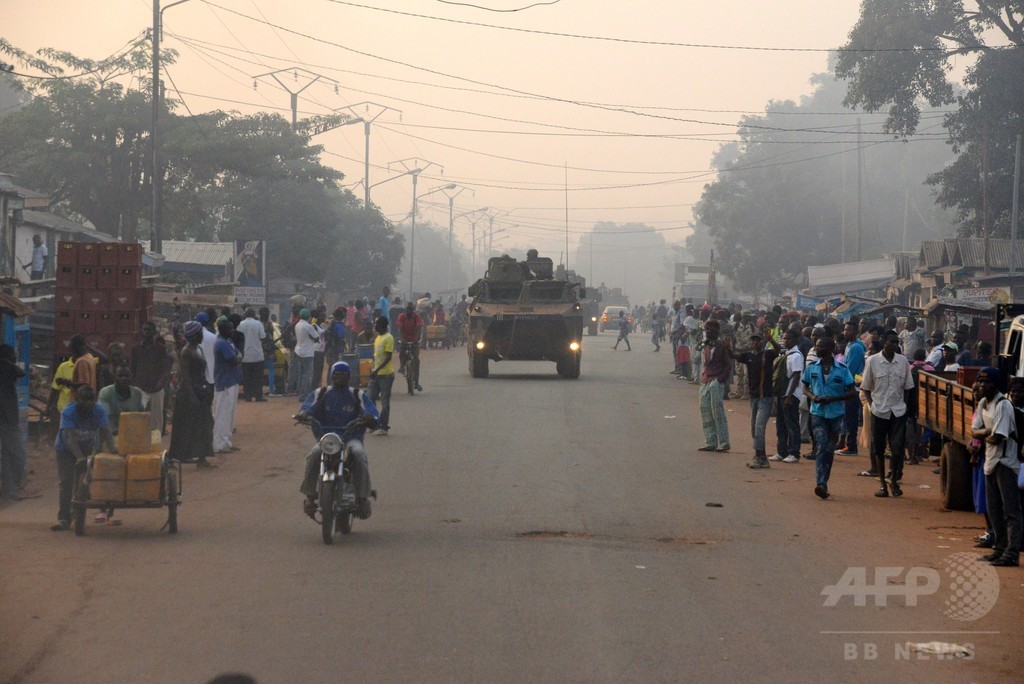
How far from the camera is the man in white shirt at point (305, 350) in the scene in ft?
72.1

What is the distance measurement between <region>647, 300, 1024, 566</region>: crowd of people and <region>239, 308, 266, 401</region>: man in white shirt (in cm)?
821

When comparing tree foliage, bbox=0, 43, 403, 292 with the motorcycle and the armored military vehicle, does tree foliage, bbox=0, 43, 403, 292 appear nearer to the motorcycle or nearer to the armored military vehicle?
the armored military vehicle

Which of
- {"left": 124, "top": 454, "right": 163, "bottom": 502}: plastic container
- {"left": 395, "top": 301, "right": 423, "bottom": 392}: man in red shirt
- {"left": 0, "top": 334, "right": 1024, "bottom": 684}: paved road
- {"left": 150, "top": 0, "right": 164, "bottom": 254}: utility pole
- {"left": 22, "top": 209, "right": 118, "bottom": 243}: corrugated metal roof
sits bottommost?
{"left": 0, "top": 334, "right": 1024, "bottom": 684}: paved road

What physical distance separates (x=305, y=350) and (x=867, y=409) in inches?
429

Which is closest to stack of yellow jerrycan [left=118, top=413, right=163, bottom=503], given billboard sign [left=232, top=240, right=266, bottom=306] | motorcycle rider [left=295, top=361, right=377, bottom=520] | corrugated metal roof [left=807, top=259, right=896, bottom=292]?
motorcycle rider [left=295, top=361, right=377, bottom=520]

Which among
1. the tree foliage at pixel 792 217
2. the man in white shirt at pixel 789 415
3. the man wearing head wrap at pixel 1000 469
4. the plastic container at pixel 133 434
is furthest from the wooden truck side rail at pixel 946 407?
the tree foliage at pixel 792 217

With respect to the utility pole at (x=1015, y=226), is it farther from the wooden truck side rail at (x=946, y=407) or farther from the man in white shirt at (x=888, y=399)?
the man in white shirt at (x=888, y=399)

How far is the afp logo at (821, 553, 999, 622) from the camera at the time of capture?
8.45m

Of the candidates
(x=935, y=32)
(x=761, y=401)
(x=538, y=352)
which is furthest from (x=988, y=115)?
(x=761, y=401)

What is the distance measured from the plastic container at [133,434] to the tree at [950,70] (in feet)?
126

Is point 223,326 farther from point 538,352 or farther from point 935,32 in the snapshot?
point 935,32

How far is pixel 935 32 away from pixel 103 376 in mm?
37889

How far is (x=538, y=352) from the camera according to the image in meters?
28.5

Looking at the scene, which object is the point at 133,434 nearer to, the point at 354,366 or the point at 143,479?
the point at 143,479
